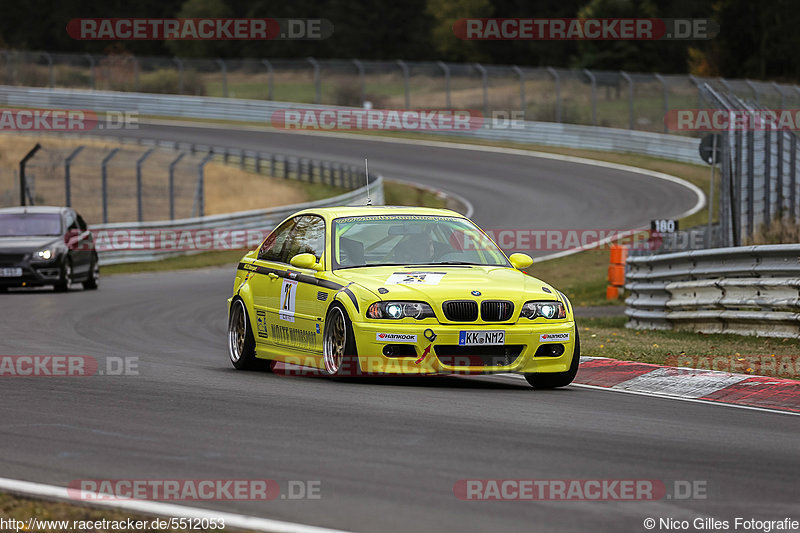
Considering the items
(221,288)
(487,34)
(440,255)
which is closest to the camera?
(440,255)

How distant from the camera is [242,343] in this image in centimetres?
1141

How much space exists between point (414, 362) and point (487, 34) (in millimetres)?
86493

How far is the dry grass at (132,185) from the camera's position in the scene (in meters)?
39.9

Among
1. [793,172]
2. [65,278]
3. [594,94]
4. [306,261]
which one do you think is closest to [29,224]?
[65,278]

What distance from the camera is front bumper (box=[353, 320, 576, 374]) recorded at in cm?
945

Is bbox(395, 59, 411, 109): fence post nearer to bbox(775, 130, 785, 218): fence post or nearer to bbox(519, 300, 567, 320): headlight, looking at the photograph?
bbox(775, 130, 785, 218): fence post

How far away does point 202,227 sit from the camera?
3150 centimetres

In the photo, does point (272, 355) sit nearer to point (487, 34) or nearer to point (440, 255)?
point (440, 255)

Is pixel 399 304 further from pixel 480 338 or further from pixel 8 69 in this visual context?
pixel 8 69

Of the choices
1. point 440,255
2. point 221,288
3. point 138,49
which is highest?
point 138,49

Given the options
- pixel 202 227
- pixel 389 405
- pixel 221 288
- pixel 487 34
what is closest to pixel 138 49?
pixel 487 34

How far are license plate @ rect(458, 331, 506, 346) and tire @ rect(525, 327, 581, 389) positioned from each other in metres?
0.65

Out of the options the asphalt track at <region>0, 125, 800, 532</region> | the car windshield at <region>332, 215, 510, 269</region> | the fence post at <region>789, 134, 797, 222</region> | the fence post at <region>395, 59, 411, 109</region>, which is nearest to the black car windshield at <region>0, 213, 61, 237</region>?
the asphalt track at <region>0, 125, 800, 532</region>

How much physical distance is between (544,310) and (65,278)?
13.4m
